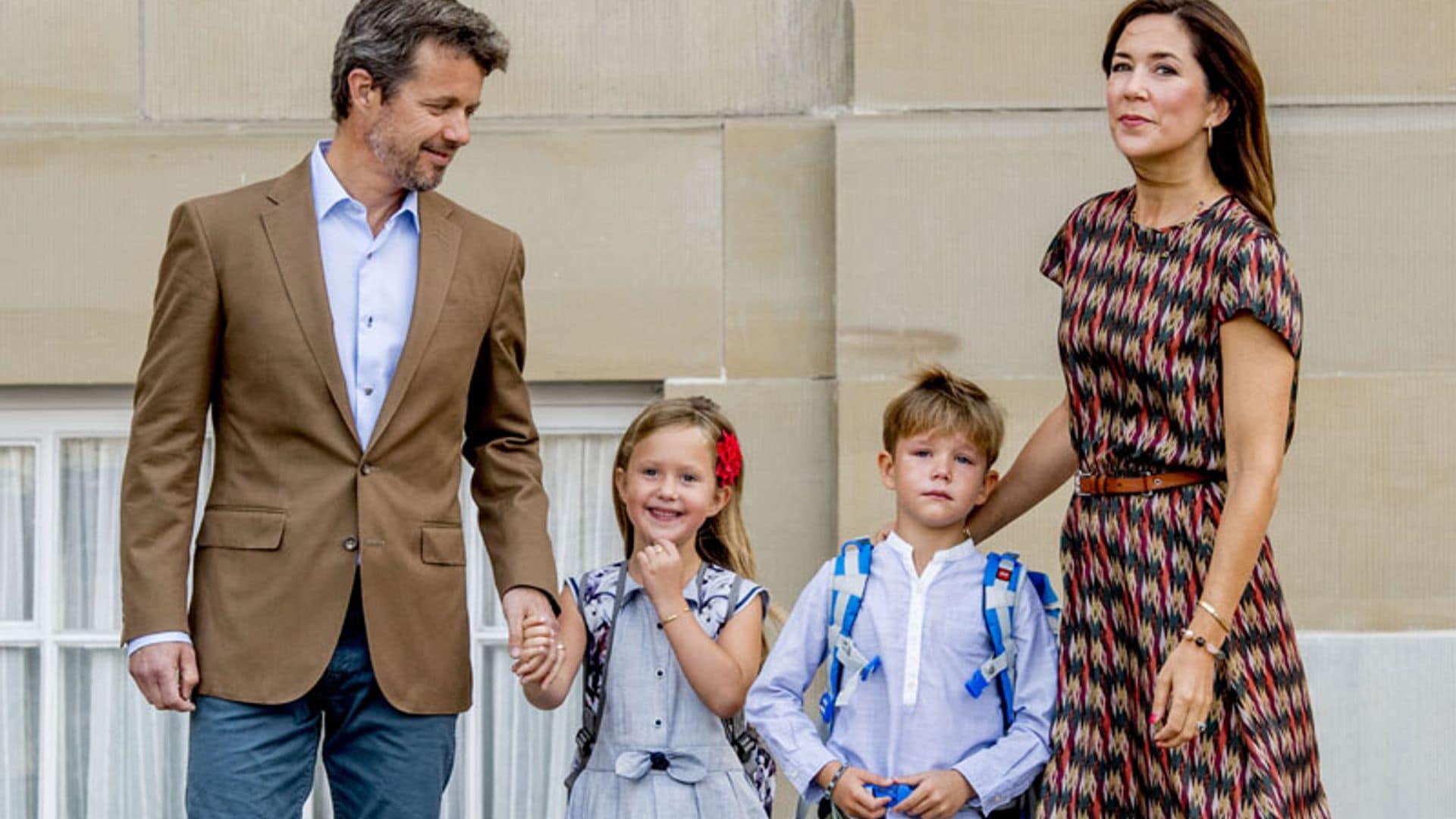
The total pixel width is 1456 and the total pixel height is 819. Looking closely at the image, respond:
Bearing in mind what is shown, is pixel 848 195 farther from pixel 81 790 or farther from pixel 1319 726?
pixel 81 790

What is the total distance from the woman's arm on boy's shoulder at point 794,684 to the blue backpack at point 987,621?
3 centimetres

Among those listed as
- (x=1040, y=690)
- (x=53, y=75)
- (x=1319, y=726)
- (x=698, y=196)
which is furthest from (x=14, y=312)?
(x=1319, y=726)

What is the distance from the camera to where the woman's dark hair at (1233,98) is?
360 centimetres

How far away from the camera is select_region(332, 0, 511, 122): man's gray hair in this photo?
153 inches

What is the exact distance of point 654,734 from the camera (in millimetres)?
4305

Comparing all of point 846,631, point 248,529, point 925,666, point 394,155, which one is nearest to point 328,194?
point 394,155

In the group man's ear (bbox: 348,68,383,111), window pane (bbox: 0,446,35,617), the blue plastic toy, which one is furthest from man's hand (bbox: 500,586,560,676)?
window pane (bbox: 0,446,35,617)

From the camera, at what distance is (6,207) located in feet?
18.5

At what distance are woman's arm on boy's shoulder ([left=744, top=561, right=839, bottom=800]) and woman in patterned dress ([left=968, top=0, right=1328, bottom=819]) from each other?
480 millimetres

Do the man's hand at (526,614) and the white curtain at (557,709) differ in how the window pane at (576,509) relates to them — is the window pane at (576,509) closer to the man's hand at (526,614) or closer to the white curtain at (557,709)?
the white curtain at (557,709)

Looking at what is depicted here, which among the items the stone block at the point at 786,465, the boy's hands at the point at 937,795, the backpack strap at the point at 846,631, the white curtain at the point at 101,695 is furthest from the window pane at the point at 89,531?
the boy's hands at the point at 937,795

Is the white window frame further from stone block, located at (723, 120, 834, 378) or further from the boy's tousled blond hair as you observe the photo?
the boy's tousled blond hair

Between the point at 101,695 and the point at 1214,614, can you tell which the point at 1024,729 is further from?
the point at 101,695

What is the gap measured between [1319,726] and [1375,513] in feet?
1.83
